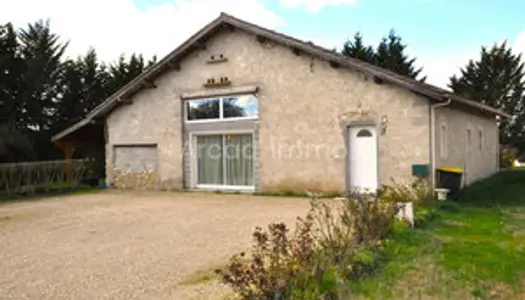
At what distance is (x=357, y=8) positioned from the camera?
33.8ft

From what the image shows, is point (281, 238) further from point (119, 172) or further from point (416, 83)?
point (119, 172)

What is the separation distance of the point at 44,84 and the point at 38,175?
48.8ft

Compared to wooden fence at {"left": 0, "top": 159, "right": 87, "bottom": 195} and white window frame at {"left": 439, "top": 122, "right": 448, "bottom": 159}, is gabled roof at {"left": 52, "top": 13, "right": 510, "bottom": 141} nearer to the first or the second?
white window frame at {"left": 439, "top": 122, "right": 448, "bottom": 159}

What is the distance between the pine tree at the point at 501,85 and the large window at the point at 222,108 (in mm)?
22763

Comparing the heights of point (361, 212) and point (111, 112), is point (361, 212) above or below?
below

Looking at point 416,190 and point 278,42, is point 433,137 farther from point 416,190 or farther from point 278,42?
point 278,42

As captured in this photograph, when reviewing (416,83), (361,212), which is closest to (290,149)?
(416,83)

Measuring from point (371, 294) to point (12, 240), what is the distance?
5989 millimetres

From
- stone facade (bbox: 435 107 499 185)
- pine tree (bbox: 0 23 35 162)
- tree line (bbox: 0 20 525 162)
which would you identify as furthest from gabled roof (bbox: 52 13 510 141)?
tree line (bbox: 0 20 525 162)

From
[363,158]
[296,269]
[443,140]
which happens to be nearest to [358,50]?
[443,140]

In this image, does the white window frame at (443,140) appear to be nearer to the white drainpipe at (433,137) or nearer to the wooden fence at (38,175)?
the white drainpipe at (433,137)

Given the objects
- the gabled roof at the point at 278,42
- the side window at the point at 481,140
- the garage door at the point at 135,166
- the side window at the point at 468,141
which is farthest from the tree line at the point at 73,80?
the side window at the point at 468,141

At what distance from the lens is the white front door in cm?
1166

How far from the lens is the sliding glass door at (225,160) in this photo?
13781mm
